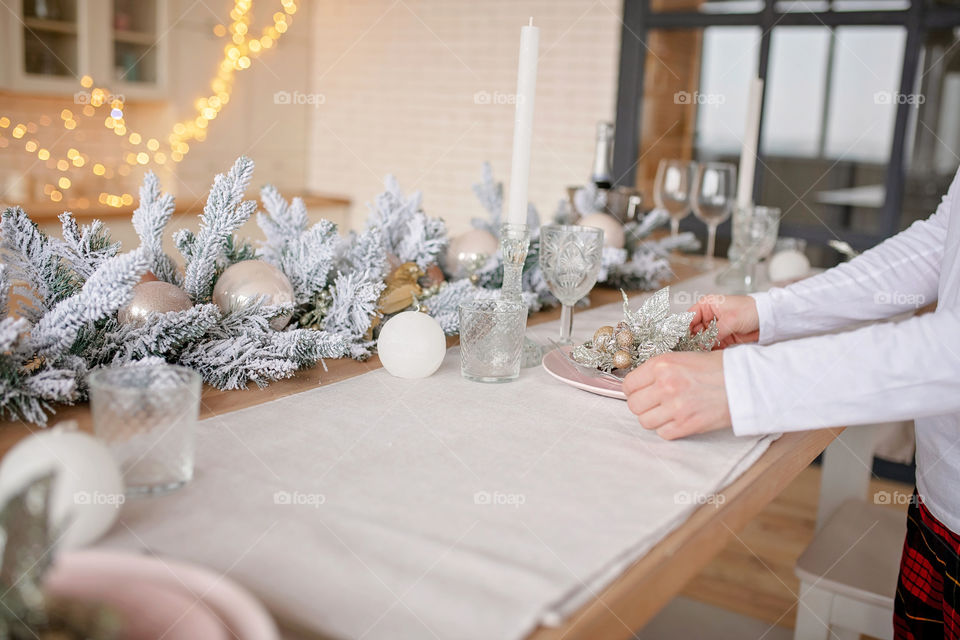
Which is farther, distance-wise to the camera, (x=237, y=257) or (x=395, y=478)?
(x=237, y=257)

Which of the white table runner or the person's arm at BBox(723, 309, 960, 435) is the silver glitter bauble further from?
the person's arm at BBox(723, 309, 960, 435)

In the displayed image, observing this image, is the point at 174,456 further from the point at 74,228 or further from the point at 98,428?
the point at 74,228

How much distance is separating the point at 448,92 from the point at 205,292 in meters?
3.61

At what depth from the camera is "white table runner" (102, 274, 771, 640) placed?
19.5 inches

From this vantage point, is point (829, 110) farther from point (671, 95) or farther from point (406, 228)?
point (406, 228)

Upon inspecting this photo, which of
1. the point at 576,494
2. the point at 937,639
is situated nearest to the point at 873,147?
the point at 937,639

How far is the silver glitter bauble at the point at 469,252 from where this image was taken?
1264 mm

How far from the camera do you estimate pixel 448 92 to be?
4344 mm

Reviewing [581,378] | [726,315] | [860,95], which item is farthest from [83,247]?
[860,95]

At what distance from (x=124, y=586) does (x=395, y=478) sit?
244mm

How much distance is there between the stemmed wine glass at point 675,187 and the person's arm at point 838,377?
1.06m

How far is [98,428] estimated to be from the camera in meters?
0.61

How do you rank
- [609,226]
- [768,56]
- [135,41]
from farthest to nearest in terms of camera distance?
[135,41], [768,56], [609,226]

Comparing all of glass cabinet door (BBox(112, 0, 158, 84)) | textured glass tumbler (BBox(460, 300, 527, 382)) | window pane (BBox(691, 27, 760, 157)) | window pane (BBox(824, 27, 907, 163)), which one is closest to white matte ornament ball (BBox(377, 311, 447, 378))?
textured glass tumbler (BBox(460, 300, 527, 382))
